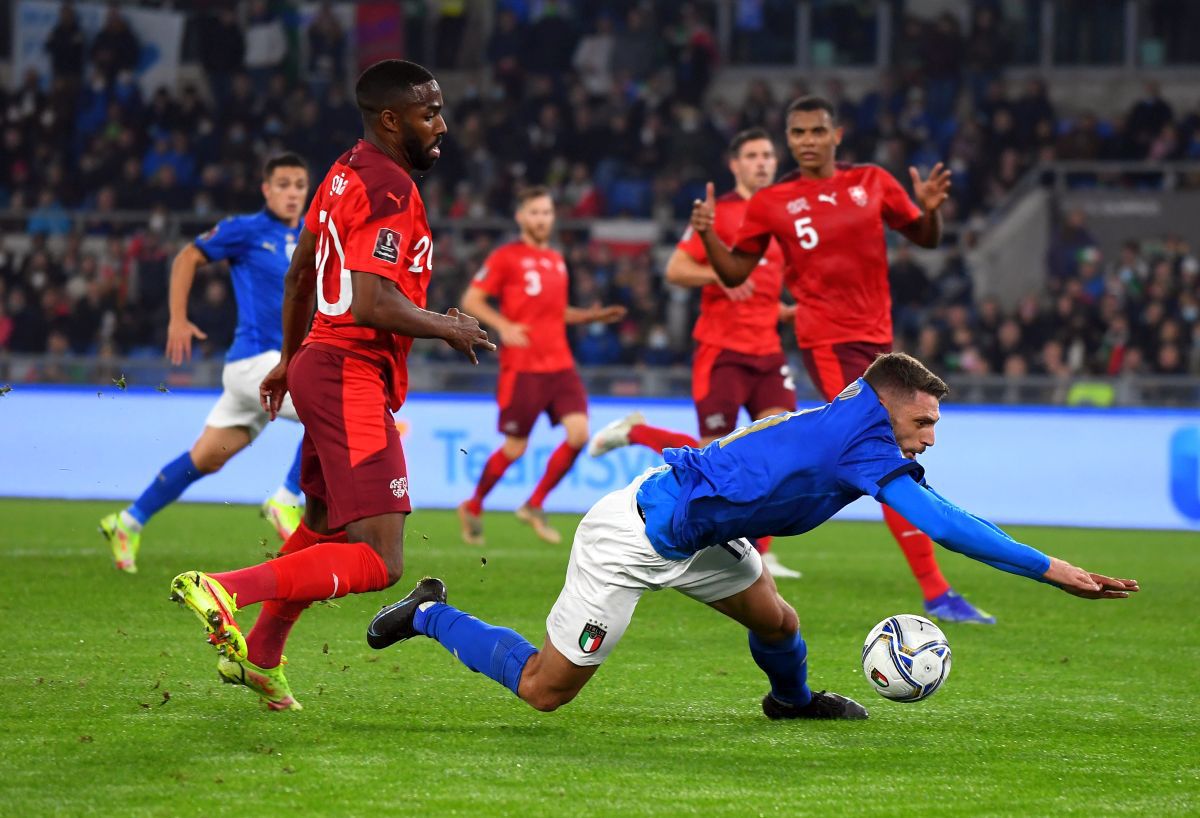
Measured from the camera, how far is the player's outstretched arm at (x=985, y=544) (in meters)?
4.55

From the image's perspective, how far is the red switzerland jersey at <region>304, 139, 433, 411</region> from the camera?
5.20 metres

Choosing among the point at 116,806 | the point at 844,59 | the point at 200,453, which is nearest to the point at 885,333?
the point at 200,453

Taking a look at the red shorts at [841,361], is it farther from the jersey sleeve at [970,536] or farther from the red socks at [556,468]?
the jersey sleeve at [970,536]

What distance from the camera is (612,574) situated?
16.9ft

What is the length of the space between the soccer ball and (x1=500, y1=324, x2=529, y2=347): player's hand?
6064mm

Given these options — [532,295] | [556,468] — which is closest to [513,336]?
[532,295]

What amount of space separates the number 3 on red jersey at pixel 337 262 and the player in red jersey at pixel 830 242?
3126mm

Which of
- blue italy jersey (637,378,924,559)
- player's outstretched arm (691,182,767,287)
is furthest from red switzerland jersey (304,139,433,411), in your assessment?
player's outstretched arm (691,182,767,287)

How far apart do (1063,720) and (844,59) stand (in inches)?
763

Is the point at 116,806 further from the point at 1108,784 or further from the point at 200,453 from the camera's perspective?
the point at 200,453

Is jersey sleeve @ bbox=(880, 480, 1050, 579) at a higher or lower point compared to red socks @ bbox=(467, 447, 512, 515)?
higher

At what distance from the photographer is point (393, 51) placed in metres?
25.2

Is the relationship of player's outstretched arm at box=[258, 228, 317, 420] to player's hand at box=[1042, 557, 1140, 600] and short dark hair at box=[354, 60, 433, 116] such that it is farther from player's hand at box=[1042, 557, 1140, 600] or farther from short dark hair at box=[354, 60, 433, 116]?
player's hand at box=[1042, 557, 1140, 600]

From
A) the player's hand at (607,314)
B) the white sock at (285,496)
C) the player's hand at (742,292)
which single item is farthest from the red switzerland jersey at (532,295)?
the white sock at (285,496)
